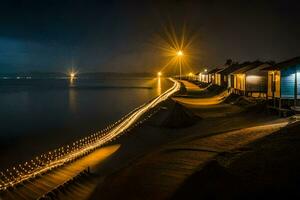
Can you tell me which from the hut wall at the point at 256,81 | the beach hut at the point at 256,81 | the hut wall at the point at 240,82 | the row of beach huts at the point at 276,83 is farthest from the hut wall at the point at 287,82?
the hut wall at the point at 240,82

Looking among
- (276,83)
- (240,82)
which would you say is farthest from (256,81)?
(276,83)

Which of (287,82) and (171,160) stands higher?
(287,82)

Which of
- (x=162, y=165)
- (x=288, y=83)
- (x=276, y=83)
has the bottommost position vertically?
Answer: (x=162, y=165)

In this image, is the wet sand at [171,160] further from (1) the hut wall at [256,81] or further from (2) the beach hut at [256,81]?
(1) the hut wall at [256,81]

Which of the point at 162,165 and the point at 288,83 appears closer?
the point at 162,165

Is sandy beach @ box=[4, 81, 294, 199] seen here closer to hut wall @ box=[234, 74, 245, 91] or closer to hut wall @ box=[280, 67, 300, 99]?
hut wall @ box=[280, 67, 300, 99]

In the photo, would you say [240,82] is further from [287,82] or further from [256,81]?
[287,82]

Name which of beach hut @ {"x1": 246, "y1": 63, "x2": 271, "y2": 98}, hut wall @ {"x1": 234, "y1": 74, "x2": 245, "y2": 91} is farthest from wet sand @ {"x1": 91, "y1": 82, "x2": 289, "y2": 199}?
hut wall @ {"x1": 234, "y1": 74, "x2": 245, "y2": 91}

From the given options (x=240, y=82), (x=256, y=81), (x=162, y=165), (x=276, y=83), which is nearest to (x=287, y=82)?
(x=276, y=83)

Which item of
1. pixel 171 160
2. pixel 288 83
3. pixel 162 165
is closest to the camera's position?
pixel 162 165

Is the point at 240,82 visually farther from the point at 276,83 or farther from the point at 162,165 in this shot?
the point at 162,165

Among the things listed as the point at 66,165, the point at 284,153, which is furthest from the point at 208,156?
the point at 66,165

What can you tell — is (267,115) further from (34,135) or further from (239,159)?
(34,135)

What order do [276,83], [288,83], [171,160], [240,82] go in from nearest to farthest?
[171,160] < [288,83] < [276,83] < [240,82]
